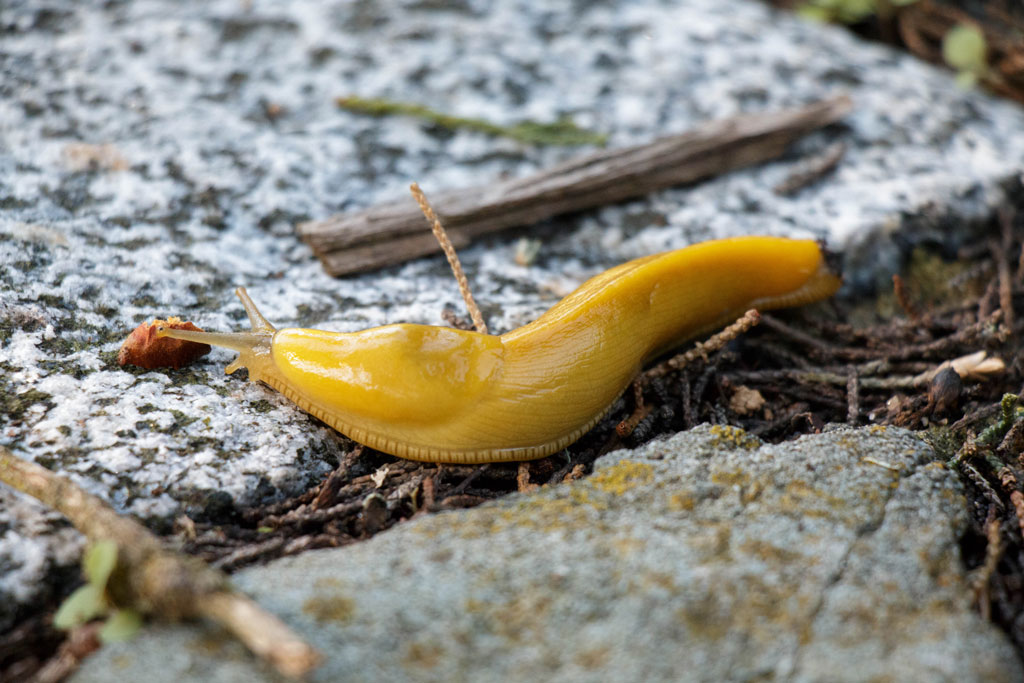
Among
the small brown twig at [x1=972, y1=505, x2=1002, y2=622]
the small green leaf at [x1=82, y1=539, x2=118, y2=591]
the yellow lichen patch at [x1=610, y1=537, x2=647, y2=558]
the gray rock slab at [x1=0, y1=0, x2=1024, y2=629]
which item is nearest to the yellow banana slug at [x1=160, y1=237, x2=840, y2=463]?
the gray rock slab at [x1=0, y1=0, x2=1024, y2=629]

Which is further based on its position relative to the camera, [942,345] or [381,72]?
[381,72]

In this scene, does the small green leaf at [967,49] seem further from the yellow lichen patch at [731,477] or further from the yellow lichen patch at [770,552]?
the yellow lichen patch at [770,552]

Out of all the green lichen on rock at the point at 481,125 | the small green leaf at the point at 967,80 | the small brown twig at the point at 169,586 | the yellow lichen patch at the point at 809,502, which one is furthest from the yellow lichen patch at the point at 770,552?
the small green leaf at the point at 967,80

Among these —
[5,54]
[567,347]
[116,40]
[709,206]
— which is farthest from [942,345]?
[5,54]

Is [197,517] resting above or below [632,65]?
below

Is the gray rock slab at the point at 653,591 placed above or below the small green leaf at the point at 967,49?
below

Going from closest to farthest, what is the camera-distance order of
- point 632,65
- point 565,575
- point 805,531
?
point 565,575, point 805,531, point 632,65

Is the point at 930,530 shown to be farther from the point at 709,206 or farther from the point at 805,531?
the point at 709,206
